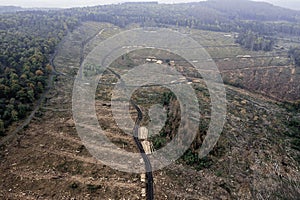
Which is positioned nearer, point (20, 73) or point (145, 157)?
point (145, 157)

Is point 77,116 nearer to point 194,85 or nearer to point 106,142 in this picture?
point 106,142

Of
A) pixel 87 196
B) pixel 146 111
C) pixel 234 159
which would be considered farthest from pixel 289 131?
pixel 87 196

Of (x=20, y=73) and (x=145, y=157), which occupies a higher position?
(x=20, y=73)

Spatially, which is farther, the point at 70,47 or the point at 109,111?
the point at 70,47

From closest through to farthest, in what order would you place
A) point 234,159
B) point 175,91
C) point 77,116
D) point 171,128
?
point 234,159
point 171,128
point 77,116
point 175,91

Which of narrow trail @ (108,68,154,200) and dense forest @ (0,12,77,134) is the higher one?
dense forest @ (0,12,77,134)

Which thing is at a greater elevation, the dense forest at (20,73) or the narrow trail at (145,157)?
the dense forest at (20,73)

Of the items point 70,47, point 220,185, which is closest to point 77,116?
point 220,185

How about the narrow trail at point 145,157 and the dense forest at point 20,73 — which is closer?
the narrow trail at point 145,157

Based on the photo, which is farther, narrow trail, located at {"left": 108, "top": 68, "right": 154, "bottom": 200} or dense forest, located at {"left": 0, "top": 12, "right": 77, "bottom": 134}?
dense forest, located at {"left": 0, "top": 12, "right": 77, "bottom": 134}

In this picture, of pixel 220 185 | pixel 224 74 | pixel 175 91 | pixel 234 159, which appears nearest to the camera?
pixel 220 185
